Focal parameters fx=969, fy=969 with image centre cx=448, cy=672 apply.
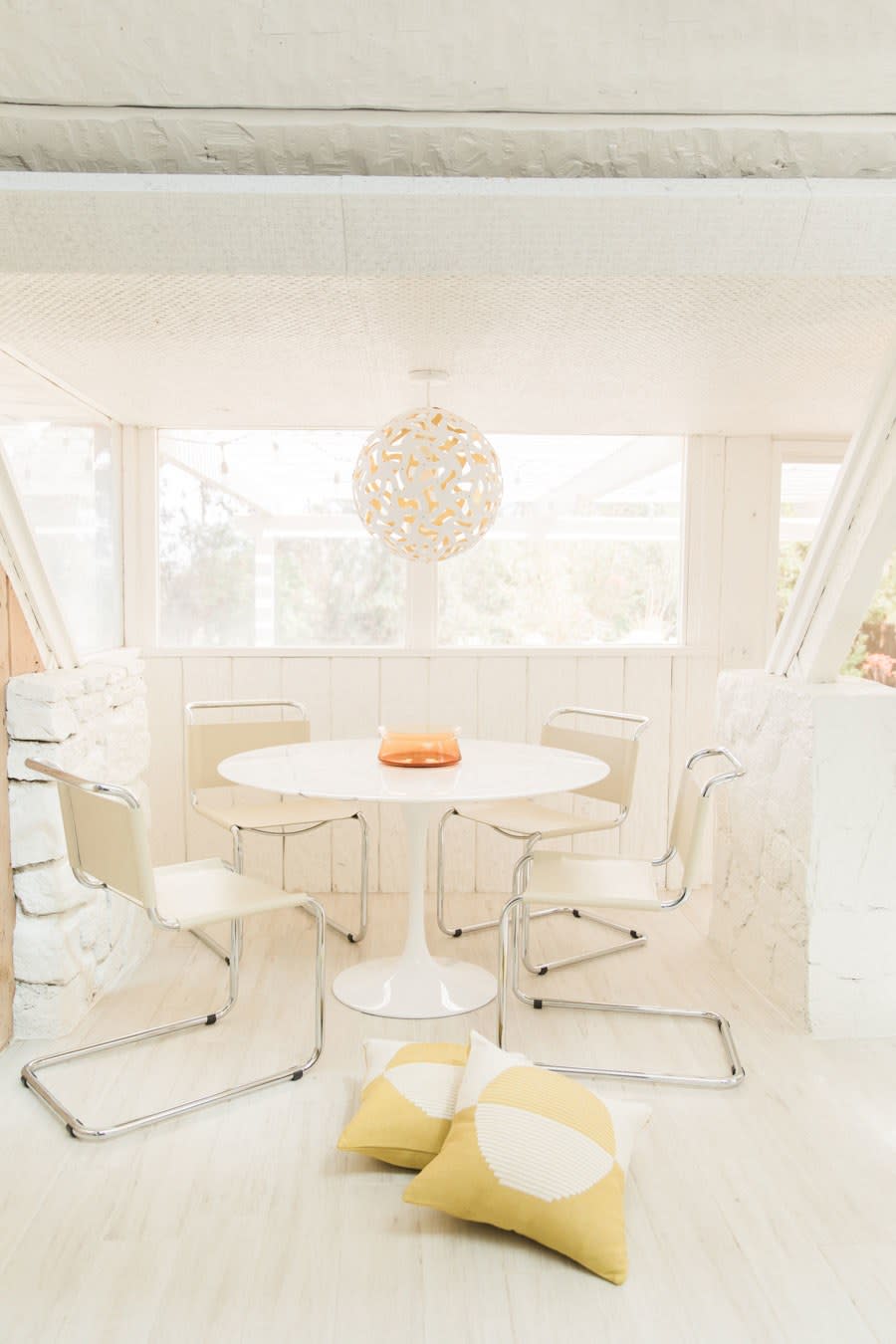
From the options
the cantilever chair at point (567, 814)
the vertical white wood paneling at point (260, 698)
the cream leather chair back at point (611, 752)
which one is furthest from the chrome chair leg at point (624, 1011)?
the vertical white wood paneling at point (260, 698)

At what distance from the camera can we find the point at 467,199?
5.08 feet

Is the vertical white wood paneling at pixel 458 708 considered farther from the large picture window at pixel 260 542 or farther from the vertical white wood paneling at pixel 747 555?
the vertical white wood paneling at pixel 747 555

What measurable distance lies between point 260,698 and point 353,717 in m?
0.38

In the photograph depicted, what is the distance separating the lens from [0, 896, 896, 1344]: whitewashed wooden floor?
1.55m

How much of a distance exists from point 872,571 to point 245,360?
181 centimetres

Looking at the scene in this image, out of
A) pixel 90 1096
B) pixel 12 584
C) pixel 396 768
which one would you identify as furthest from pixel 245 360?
pixel 90 1096

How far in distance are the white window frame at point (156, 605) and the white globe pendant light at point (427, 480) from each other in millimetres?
1124

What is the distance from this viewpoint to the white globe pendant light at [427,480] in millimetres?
2668

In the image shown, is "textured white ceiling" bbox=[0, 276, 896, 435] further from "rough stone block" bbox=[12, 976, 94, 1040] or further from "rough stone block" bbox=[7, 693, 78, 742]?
"rough stone block" bbox=[12, 976, 94, 1040]

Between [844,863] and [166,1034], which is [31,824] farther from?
[844,863]

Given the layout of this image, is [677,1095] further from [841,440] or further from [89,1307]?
[841,440]

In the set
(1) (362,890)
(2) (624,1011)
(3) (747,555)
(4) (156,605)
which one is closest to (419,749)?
(1) (362,890)

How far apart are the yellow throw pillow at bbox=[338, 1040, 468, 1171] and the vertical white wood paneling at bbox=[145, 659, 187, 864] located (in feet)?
6.28

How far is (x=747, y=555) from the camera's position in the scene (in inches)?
155
